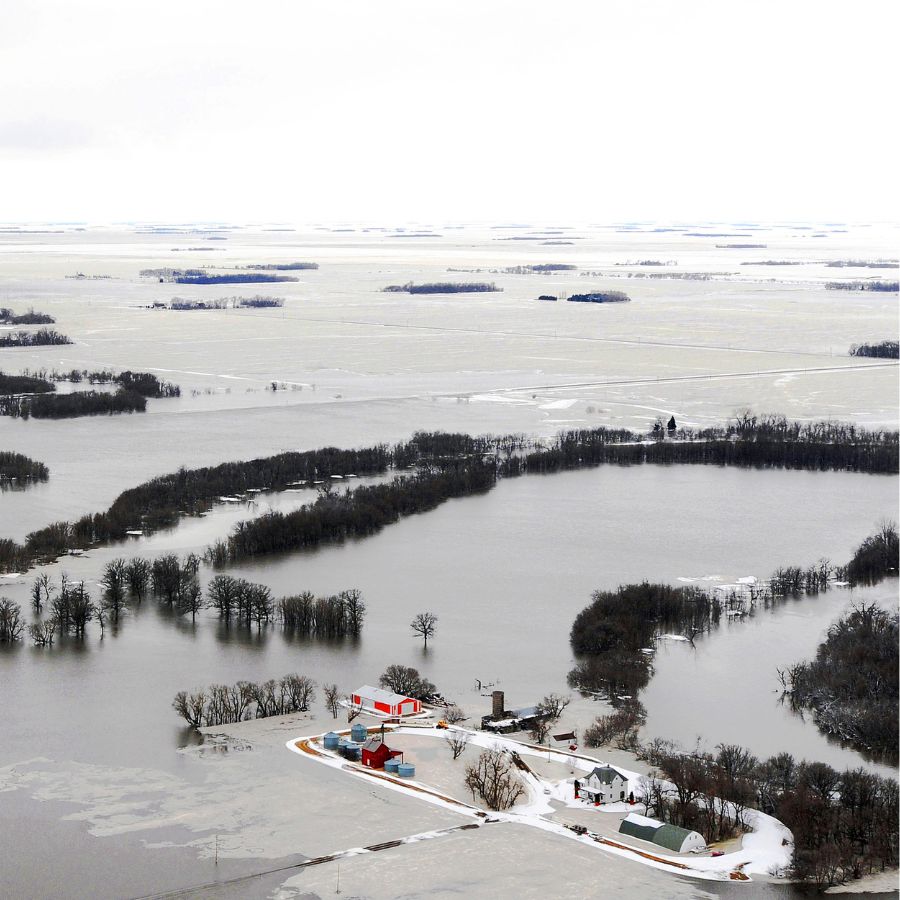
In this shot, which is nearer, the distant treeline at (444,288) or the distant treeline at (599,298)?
the distant treeline at (599,298)

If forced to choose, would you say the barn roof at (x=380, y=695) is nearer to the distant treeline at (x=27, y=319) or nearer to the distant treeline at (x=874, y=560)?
the distant treeline at (x=874, y=560)

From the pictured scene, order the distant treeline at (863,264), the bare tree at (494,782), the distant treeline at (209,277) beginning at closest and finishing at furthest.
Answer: the bare tree at (494,782) < the distant treeline at (209,277) < the distant treeline at (863,264)

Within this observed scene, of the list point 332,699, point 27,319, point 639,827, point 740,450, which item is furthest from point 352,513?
point 27,319

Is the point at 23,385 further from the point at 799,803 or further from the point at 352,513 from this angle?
the point at 799,803

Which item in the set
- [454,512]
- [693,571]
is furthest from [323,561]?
[693,571]

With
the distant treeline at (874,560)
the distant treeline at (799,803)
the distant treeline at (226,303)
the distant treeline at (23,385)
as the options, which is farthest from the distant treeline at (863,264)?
the distant treeline at (799,803)

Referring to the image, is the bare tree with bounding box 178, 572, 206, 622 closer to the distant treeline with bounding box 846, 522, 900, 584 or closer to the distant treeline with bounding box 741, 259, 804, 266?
the distant treeline with bounding box 846, 522, 900, 584
